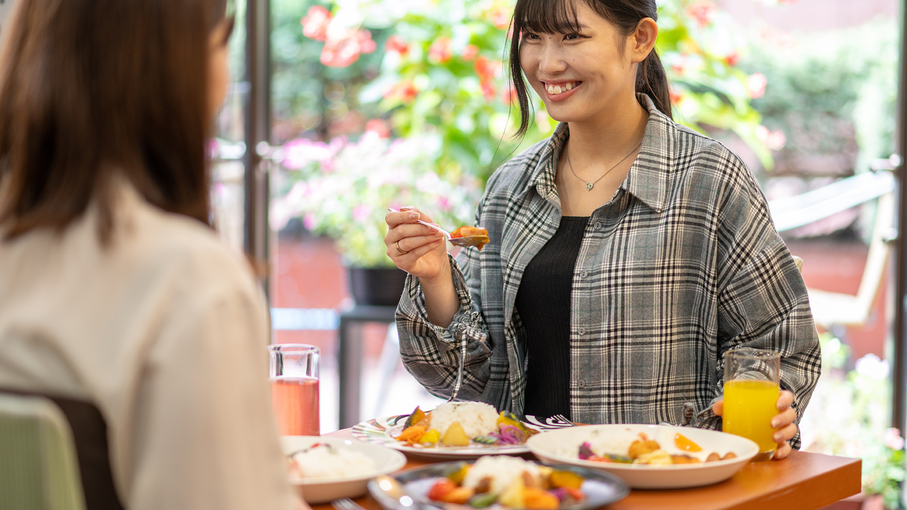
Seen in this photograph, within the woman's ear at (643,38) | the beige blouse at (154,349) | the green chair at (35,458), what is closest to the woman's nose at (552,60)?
the woman's ear at (643,38)

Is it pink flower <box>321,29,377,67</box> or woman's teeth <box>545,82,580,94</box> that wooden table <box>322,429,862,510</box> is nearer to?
woman's teeth <box>545,82,580,94</box>

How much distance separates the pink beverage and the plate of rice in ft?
0.23

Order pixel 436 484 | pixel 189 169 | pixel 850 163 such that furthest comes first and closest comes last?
pixel 850 163 → pixel 436 484 → pixel 189 169

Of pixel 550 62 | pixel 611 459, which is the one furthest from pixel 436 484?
pixel 550 62

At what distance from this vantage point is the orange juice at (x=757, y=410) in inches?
47.4

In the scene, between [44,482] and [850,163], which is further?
[850,163]

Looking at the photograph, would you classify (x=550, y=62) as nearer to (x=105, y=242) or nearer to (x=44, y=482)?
(x=105, y=242)

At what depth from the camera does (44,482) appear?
0.65 m

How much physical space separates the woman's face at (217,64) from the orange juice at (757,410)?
2.60 feet

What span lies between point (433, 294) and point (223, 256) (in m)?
0.88

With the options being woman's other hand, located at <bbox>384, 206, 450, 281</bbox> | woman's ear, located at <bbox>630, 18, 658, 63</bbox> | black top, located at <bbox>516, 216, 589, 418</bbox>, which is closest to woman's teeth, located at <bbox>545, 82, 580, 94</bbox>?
woman's ear, located at <bbox>630, 18, 658, 63</bbox>

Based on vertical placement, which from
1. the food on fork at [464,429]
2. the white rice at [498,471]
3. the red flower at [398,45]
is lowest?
the food on fork at [464,429]

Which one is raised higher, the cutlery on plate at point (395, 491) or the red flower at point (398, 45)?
the red flower at point (398, 45)

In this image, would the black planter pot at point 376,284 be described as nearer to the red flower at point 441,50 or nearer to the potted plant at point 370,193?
the potted plant at point 370,193
